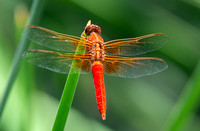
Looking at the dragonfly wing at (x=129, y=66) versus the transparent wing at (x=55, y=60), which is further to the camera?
the dragonfly wing at (x=129, y=66)

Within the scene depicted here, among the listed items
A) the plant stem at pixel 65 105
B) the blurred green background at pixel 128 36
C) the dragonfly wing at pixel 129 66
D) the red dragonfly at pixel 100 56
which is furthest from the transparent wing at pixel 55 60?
the blurred green background at pixel 128 36

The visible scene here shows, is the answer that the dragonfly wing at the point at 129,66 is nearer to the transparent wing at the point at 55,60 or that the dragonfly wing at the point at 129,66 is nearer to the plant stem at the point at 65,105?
the transparent wing at the point at 55,60

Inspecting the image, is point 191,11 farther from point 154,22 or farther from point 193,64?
point 193,64

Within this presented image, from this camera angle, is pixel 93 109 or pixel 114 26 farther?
pixel 93 109

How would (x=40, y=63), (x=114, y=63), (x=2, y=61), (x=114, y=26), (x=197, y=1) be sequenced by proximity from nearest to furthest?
(x=40, y=63) → (x=114, y=63) → (x=2, y=61) → (x=197, y=1) → (x=114, y=26)

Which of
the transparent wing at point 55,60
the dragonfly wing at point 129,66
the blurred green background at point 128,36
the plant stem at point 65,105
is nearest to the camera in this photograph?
the plant stem at point 65,105

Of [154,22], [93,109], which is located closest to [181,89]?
[154,22]

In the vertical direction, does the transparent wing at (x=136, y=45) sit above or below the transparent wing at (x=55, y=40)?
above

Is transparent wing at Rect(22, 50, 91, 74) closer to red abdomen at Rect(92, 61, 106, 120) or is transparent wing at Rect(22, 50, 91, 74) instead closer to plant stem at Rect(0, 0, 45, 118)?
red abdomen at Rect(92, 61, 106, 120)
